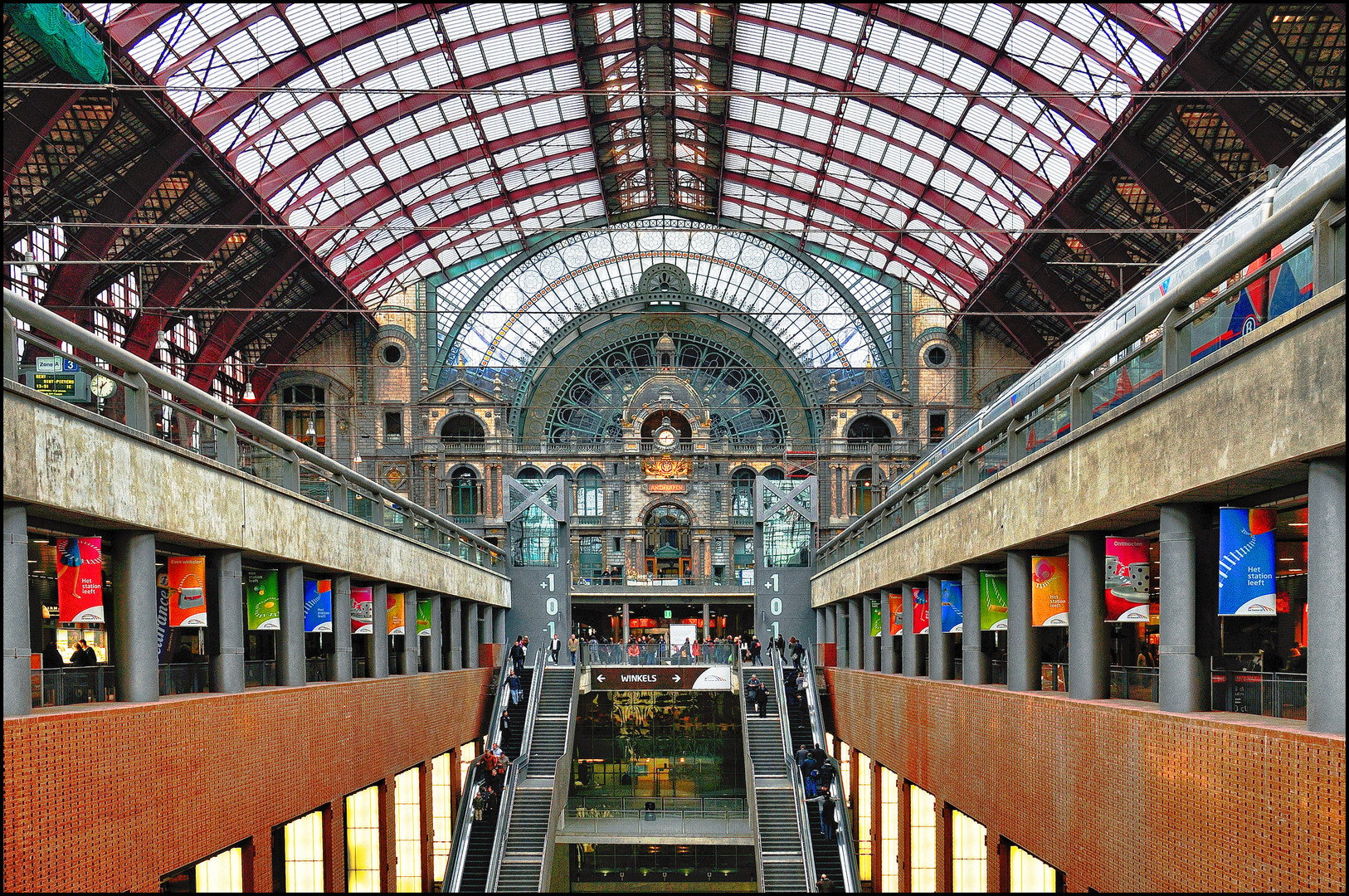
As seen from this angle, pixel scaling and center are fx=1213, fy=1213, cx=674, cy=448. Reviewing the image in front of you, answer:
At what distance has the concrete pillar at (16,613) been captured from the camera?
39.7ft

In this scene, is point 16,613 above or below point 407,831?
above

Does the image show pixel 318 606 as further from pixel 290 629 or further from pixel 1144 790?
pixel 1144 790

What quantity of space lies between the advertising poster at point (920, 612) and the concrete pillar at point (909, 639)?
11 centimetres

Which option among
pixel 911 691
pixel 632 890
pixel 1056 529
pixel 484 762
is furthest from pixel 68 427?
pixel 632 890

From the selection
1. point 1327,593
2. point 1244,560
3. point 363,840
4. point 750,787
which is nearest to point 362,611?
point 363,840

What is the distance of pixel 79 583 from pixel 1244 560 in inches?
496

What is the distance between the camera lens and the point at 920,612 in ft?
88.8

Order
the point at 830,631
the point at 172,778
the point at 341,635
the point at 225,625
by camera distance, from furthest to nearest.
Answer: the point at 830,631
the point at 341,635
the point at 225,625
the point at 172,778

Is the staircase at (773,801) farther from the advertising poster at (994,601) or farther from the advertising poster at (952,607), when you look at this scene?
the advertising poster at (994,601)

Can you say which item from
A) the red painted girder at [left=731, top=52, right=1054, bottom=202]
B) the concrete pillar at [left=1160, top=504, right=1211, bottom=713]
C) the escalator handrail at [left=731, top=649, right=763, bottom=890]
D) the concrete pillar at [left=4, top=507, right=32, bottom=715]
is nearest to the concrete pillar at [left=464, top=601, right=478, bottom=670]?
the escalator handrail at [left=731, top=649, right=763, bottom=890]


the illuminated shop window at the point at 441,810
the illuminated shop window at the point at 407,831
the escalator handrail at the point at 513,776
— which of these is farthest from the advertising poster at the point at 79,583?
the illuminated shop window at the point at 441,810

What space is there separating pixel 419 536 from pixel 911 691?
13.8m

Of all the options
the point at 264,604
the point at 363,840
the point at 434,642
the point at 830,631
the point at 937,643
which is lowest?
the point at 363,840

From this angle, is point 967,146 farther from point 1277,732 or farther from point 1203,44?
point 1277,732
